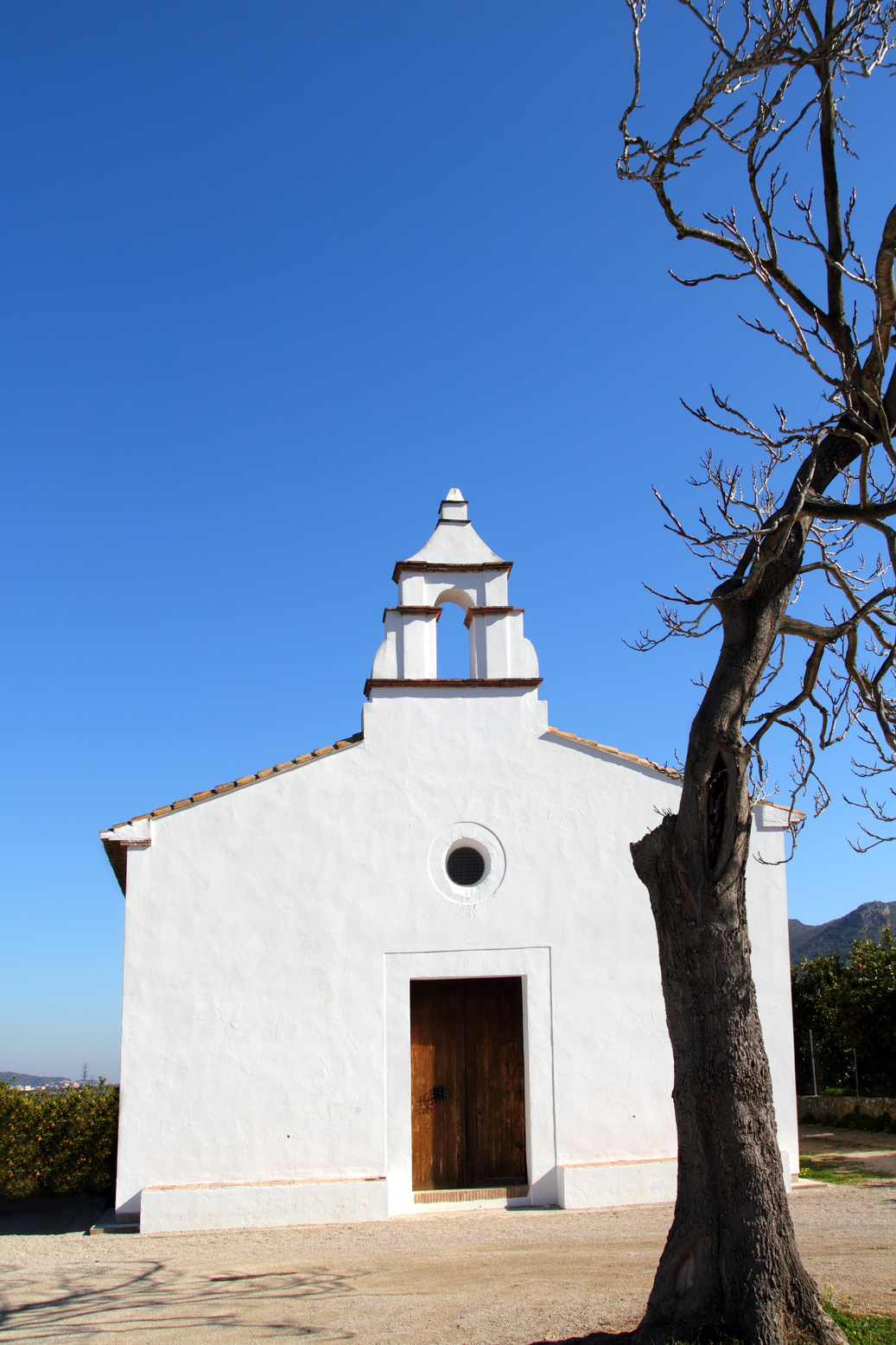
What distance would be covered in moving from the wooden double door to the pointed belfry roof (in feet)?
17.2

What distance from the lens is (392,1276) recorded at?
27.6 ft

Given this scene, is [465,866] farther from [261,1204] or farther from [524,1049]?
[261,1204]

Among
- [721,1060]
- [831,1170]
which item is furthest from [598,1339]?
[831,1170]

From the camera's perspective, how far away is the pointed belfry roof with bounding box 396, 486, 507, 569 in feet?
43.5

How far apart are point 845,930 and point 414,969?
56.4 metres

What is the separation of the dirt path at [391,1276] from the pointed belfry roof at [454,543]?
7.60 meters

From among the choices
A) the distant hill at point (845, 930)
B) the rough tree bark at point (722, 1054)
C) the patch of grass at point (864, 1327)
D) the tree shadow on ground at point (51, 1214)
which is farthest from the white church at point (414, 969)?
the distant hill at point (845, 930)

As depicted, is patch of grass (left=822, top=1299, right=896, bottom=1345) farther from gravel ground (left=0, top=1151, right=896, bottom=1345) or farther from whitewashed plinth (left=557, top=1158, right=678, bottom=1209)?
whitewashed plinth (left=557, top=1158, right=678, bottom=1209)

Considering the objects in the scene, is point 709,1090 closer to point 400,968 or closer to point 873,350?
point 873,350

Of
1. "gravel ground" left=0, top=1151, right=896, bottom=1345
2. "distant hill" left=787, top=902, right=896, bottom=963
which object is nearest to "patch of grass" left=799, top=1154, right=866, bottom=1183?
"gravel ground" left=0, top=1151, right=896, bottom=1345

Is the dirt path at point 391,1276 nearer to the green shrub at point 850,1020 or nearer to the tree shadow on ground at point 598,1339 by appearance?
the tree shadow on ground at point 598,1339

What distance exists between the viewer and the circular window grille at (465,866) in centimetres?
1233

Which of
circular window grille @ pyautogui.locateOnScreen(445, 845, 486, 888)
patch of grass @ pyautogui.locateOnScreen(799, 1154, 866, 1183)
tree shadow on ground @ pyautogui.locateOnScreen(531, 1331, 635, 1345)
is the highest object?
circular window grille @ pyautogui.locateOnScreen(445, 845, 486, 888)

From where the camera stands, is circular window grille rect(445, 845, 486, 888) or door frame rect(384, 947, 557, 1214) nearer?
door frame rect(384, 947, 557, 1214)
